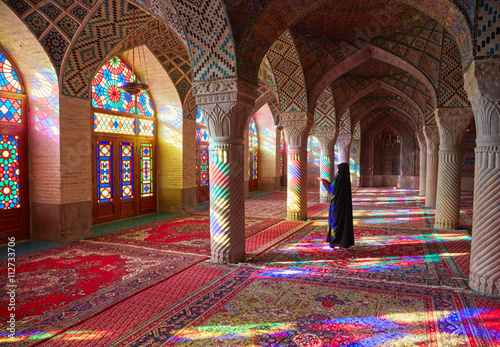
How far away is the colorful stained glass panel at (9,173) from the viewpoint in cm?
586

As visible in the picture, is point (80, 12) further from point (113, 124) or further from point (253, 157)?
point (253, 157)

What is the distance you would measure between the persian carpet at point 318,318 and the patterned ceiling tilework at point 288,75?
482cm

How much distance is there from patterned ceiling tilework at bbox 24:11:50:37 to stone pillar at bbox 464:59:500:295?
6193 millimetres

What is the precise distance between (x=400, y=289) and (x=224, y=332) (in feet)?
6.76

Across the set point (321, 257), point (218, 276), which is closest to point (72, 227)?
point (218, 276)

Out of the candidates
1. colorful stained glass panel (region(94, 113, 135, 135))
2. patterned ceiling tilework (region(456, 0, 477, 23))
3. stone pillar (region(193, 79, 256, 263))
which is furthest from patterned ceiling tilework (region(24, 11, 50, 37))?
patterned ceiling tilework (region(456, 0, 477, 23))

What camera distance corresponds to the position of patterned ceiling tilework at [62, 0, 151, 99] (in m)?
6.01

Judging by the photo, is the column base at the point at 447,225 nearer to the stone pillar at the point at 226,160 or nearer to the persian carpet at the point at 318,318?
the persian carpet at the point at 318,318

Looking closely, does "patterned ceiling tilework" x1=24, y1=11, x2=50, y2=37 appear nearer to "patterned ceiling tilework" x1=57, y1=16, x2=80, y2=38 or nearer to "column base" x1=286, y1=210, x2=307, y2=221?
"patterned ceiling tilework" x1=57, y1=16, x2=80, y2=38

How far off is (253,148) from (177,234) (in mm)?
9846

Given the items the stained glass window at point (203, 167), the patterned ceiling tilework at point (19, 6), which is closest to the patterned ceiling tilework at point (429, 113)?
the stained glass window at point (203, 167)

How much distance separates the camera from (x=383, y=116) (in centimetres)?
1825

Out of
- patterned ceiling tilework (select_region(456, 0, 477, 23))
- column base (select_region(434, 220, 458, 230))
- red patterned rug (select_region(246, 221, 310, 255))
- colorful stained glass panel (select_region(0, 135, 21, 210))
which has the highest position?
patterned ceiling tilework (select_region(456, 0, 477, 23))

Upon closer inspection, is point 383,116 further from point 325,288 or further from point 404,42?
point 325,288
